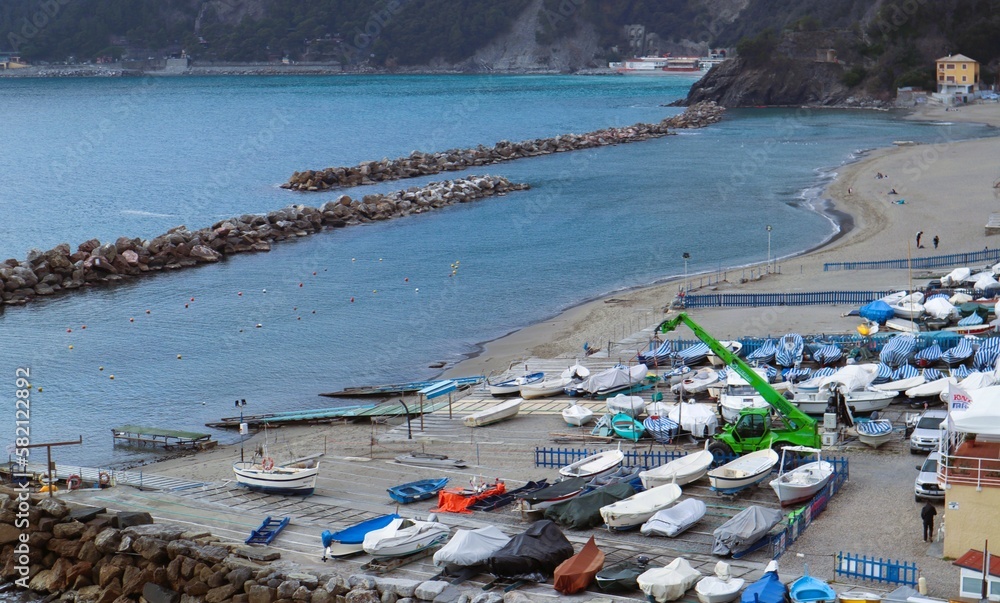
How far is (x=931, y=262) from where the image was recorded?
44.1m

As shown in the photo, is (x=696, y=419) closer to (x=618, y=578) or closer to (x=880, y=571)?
(x=880, y=571)

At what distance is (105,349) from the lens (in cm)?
4134

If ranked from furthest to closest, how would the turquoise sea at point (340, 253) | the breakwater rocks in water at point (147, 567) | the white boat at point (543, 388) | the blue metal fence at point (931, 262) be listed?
→ the blue metal fence at point (931, 262) → the turquoise sea at point (340, 253) → the white boat at point (543, 388) → the breakwater rocks in water at point (147, 567)

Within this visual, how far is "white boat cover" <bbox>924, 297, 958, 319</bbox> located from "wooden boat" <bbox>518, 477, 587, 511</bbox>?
1614 centimetres

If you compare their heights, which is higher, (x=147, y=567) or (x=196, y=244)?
(x=196, y=244)

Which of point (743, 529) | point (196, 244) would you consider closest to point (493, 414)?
point (743, 529)

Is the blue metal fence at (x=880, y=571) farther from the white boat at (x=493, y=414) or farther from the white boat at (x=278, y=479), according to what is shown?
the white boat at (x=493, y=414)

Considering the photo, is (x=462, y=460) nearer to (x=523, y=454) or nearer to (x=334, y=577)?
(x=523, y=454)

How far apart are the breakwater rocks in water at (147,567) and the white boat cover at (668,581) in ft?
8.70

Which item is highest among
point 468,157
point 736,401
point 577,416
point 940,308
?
point 468,157

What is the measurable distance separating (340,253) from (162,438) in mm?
29264

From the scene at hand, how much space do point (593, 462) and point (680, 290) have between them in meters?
21.3

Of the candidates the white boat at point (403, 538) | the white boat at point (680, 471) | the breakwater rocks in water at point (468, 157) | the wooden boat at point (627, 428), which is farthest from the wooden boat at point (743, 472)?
the breakwater rocks in water at point (468, 157)

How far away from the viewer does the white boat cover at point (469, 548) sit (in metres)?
17.9
